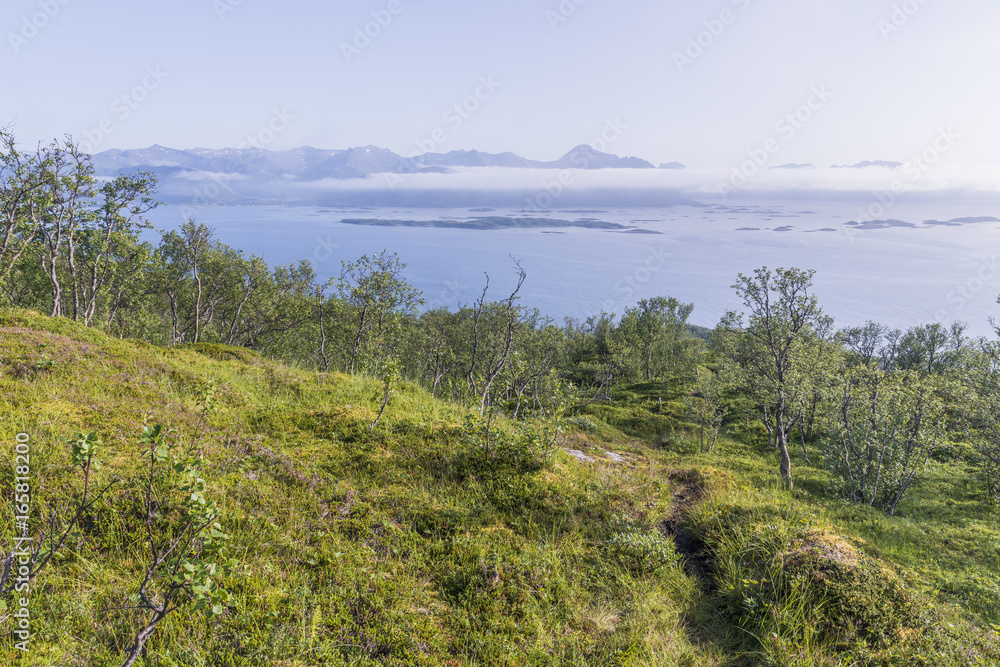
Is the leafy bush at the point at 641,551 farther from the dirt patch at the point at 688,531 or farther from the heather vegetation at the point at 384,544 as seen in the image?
the dirt patch at the point at 688,531

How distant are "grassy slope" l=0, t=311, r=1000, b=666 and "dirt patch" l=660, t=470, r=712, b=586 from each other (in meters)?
0.04

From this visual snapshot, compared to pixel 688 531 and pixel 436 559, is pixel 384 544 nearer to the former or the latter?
pixel 436 559

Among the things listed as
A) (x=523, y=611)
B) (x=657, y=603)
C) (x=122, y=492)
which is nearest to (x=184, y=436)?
(x=122, y=492)

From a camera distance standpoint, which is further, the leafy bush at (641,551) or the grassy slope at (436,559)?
the leafy bush at (641,551)

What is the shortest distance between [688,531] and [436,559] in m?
4.70

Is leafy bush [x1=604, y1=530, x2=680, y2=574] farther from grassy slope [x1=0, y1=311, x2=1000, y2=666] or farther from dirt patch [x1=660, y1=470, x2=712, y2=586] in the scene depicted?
dirt patch [x1=660, y1=470, x2=712, y2=586]

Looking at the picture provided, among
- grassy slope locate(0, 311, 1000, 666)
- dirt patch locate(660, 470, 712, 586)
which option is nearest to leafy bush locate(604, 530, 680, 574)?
grassy slope locate(0, 311, 1000, 666)

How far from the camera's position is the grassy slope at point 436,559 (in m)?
4.50

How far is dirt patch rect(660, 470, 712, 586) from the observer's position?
6.66 meters

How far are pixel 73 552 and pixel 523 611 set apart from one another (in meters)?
5.39

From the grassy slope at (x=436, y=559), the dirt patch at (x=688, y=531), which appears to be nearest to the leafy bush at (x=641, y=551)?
the grassy slope at (x=436, y=559)

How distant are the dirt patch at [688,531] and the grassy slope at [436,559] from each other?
41 millimetres

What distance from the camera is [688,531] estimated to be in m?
7.57

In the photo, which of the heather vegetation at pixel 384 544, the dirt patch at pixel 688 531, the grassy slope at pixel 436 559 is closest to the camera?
the heather vegetation at pixel 384 544
